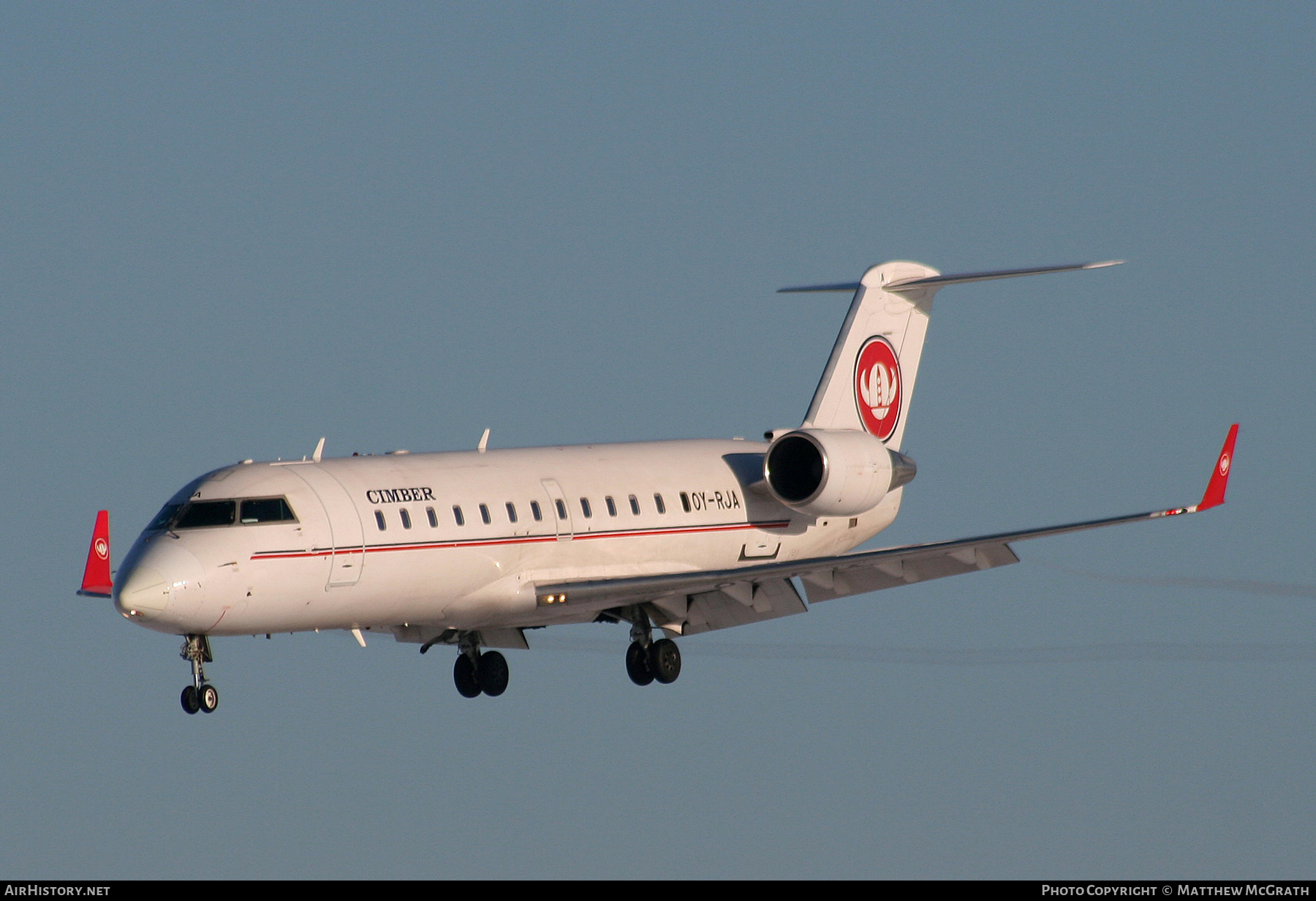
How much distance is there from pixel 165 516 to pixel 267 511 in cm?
164

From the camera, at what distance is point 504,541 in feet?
132

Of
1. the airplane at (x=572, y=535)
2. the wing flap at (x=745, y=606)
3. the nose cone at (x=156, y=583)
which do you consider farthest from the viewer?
the wing flap at (x=745, y=606)

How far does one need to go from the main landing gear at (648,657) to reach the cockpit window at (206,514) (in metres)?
8.80

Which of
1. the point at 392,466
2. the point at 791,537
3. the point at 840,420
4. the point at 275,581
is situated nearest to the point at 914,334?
the point at 840,420

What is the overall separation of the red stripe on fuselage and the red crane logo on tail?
3.69 m

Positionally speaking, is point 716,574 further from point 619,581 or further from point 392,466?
point 392,466

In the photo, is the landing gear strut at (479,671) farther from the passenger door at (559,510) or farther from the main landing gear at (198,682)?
the main landing gear at (198,682)

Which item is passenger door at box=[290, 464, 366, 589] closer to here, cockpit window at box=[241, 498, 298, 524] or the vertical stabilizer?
cockpit window at box=[241, 498, 298, 524]

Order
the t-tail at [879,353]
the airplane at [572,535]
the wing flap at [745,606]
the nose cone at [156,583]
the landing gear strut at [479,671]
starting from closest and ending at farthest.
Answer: the nose cone at [156,583] → the airplane at [572,535] → the wing flap at [745,606] → the landing gear strut at [479,671] → the t-tail at [879,353]

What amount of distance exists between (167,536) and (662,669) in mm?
10008

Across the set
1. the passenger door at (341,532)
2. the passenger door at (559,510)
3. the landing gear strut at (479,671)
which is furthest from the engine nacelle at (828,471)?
the passenger door at (341,532)

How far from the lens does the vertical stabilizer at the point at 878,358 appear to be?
47.2 m

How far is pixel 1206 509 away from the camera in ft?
132

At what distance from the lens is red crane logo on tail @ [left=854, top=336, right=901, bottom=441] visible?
47.5m
